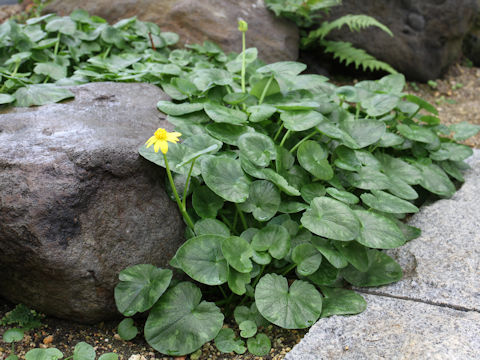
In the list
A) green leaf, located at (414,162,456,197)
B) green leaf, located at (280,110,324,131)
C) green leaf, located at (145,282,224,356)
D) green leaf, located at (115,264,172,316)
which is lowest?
green leaf, located at (145,282,224,356)

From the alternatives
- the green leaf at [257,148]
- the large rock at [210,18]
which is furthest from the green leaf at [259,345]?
the large rock at [210,18]

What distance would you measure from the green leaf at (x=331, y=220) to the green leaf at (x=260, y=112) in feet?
1.45

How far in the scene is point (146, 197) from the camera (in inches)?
62.4

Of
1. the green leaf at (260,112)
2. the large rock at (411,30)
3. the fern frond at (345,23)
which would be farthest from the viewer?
the large rock at (411,30)

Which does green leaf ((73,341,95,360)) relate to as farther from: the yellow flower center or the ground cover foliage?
the yellow flower center

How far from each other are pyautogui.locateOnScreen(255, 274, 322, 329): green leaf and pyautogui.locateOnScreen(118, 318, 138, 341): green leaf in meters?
0.41

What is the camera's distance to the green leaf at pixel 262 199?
162 cm

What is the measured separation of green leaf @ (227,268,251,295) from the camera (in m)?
1.45

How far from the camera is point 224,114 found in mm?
1845

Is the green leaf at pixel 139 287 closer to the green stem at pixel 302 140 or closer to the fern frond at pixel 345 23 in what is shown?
the green stem at pixel 302 140

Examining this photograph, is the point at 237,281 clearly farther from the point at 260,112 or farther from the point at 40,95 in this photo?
the point at 40,95

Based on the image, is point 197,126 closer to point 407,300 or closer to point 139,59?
point 139,59

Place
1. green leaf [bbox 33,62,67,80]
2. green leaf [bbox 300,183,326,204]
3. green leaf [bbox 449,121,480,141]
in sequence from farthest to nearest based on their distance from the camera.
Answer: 1. green leaf [bbox 449,121,480,141]
2. green leaf [bbox 33,62,67,80]
3. green leaf [bbox 300,183,326,204]

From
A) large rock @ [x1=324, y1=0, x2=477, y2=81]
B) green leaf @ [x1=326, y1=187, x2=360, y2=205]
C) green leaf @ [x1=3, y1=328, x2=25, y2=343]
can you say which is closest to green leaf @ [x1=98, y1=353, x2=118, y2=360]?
green leaf @ [x1=3, y1=328, x2=25, y2=343]
